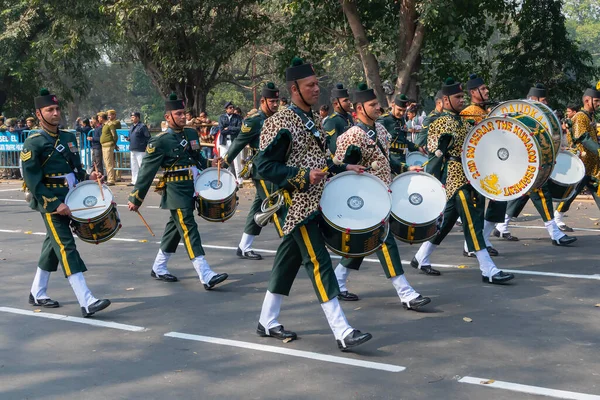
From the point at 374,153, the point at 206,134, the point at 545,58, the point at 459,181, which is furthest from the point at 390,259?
the point at 545,58

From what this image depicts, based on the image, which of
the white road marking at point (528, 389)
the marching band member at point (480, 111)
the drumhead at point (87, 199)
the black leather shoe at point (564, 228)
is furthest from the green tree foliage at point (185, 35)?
the white road marking at point (528, 389)

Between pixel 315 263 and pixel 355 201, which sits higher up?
pixel 355 201

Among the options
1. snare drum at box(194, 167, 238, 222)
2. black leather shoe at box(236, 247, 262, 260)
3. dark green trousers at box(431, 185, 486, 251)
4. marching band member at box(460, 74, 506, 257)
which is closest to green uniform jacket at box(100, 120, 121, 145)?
black leather shoe at box(236, 247, 262, 260)

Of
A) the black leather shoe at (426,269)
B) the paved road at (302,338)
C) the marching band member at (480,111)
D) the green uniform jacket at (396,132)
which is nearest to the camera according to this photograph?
the paved road at (302,338)

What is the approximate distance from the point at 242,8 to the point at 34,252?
1583 cm

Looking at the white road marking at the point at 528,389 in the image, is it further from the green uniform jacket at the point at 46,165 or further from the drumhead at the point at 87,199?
the green uniform jacket at the point at 46,165

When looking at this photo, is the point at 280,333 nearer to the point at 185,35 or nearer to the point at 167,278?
the point at 167,278

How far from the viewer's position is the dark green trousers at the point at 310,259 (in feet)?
20.8

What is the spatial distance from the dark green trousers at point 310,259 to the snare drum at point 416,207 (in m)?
1.58

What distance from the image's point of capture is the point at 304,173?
6164 millimetres

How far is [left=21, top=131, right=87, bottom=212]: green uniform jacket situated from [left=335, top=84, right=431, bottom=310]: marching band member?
8.04 feet

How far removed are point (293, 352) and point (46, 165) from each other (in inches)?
117

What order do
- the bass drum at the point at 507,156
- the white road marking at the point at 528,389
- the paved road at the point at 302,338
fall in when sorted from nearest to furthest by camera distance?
the white road marking at the point at 528,389
the paved road at the point at 302,338
the bass drum at the point at 507,156

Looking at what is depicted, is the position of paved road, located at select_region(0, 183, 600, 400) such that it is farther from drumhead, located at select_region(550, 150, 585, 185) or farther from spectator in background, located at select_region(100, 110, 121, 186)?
spectator in background, located at select_region(100, 110, 121, 186)
